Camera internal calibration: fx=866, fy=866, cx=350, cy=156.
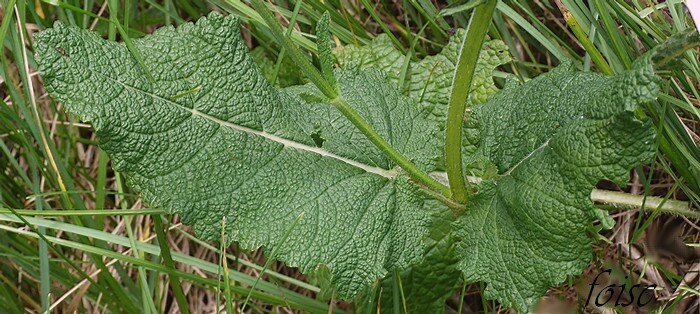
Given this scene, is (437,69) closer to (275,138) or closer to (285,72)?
(285,72)

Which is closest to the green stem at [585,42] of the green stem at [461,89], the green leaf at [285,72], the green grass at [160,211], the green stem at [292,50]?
the green grass at [160,211]

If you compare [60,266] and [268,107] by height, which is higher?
[268,107]

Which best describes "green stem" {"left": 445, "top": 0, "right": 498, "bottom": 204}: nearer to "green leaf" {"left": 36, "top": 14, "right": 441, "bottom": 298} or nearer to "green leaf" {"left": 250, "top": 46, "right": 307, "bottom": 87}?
"green leaf" {"left": 36, "top": 14, "right": 441, "bottom": 298}

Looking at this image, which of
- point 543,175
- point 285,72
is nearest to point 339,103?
point 543,175

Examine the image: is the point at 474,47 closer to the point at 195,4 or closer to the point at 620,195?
the point at 620,195

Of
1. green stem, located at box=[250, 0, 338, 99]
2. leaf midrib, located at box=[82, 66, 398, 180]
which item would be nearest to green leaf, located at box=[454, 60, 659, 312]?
leaf midrib, located at box=[82, 66, 398, 180]

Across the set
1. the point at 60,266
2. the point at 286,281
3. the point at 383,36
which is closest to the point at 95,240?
the point at 60,266
